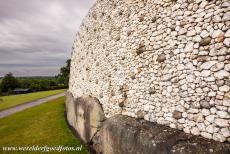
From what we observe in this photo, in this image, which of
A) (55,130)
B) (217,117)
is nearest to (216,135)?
(217,117)

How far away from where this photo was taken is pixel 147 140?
247 inches

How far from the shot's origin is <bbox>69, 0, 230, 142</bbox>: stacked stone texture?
516 cm

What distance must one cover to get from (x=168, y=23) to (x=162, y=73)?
5.45 ft

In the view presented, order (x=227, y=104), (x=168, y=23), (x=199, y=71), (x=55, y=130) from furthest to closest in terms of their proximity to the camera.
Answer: (x=55, y=130), (x=168, y=23), (x=199, y=71), (x=227, y=104)

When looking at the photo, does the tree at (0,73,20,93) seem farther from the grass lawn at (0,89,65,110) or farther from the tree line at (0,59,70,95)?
the grass lawn at (0,89,65,110)

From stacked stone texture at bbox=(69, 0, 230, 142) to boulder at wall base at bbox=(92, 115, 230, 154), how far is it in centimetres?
28

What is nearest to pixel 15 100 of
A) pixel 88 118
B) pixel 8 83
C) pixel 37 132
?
pixel 37 132

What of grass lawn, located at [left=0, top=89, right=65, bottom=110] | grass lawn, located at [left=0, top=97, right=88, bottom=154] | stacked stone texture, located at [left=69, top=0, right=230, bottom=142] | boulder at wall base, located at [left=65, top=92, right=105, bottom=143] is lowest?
grass lawn, located at [left=0, top=97, right=88, bottom=154]

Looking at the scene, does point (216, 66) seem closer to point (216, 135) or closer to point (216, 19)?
point (216, 19)

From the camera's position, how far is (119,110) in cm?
966

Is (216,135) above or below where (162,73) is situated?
below

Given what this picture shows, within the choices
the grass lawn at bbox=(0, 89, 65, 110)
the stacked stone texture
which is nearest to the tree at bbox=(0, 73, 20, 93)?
the grass lawn at bbox=(0, 89, 65, 110)

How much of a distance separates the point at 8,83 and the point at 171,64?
78.1 meters

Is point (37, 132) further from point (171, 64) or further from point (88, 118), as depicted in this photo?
point (171, 64)
